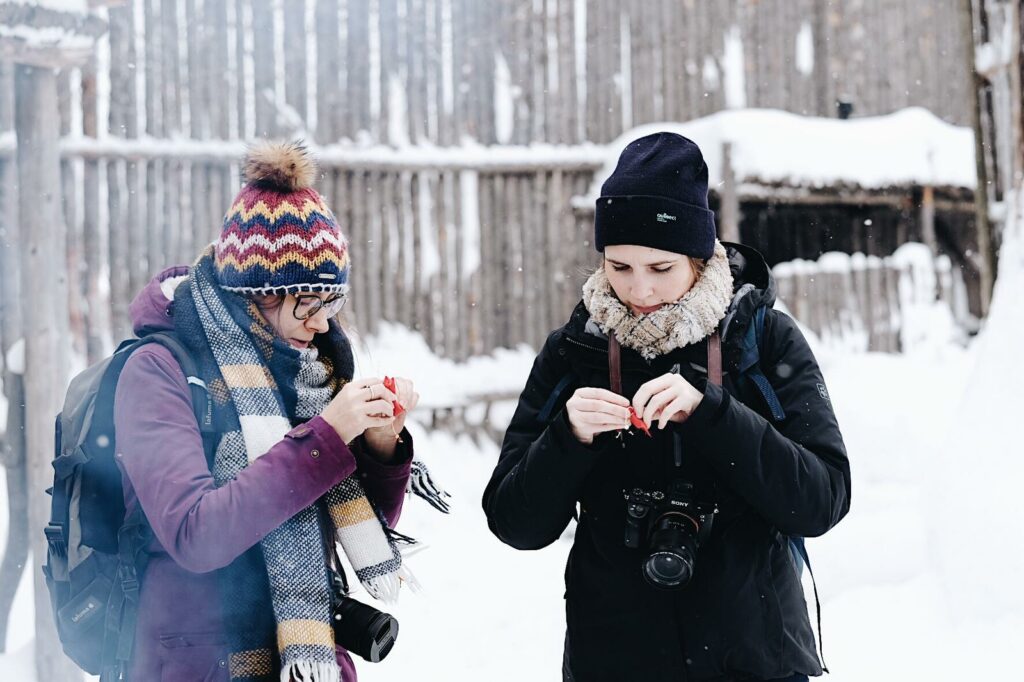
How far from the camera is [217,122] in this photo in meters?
7.07

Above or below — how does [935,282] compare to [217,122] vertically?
below

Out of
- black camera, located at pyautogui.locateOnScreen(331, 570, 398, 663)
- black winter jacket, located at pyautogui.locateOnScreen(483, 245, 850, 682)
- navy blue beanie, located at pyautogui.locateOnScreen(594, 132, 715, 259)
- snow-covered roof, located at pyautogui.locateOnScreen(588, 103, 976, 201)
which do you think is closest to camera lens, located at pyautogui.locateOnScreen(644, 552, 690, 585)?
black winter jacket, located at pyautogui.locateOnScreen(483, 245, 850, 682)

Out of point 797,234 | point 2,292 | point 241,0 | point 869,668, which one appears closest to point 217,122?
point 241,0

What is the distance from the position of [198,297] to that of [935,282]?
7.81m

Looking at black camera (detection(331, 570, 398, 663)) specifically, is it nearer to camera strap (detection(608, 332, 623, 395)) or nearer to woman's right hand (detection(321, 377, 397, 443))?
woman's right hand (detection(321, 377, 397, 443))

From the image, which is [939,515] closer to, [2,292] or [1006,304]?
[1006,304]

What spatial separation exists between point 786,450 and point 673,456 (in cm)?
23

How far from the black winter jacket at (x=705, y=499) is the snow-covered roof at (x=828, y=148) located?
18.0 ft

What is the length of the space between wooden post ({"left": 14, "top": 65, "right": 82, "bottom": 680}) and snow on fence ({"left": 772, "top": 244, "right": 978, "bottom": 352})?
5.06 metres

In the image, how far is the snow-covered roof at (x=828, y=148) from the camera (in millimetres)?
7480

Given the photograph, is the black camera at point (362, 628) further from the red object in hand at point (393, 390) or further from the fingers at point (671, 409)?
the fingers at point (671, 409)

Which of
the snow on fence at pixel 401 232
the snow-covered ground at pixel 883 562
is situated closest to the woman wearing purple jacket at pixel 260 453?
the snow-covered ground at pixel 883 562

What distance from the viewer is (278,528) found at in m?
2.02

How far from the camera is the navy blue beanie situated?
214cm
